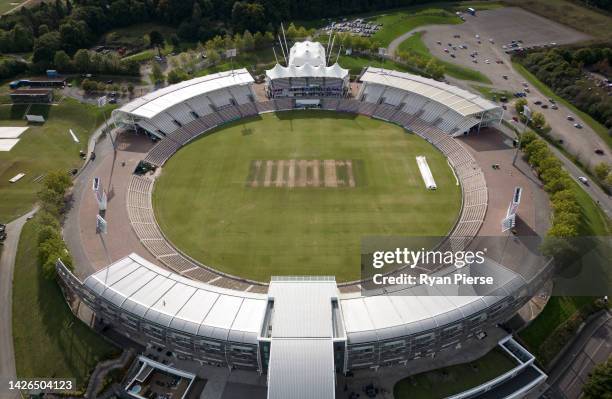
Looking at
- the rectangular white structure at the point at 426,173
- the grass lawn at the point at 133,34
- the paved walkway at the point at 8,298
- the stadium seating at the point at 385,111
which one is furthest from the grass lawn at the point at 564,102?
the paved walkway at the point at 8,298

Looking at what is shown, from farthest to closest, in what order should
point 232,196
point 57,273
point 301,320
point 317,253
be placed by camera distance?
1. point 232,196
2. point 317,253
3. point 57,273
4. point 301,320

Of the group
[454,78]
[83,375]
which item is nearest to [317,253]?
[83,375]

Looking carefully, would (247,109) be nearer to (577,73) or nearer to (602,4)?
(577,73)

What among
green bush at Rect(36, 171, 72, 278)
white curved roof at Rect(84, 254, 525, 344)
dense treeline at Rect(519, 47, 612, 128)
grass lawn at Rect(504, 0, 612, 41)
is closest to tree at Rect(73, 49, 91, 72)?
green bush at Rect(36, 171, 72, 278)

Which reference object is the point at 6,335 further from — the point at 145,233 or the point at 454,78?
the point at 454,78

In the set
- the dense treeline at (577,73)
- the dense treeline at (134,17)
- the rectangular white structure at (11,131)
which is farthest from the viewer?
the dense treeline at (134,17)

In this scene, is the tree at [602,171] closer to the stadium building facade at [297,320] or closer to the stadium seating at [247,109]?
the stadium building facade at [297,320]
